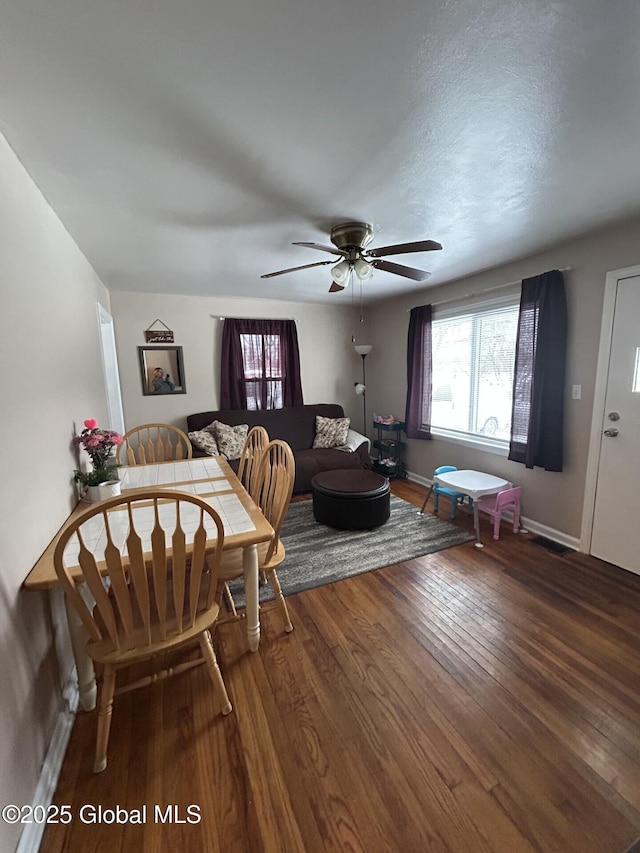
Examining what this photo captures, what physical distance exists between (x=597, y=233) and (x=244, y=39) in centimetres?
256

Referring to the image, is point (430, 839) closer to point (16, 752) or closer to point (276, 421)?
point (16, 752)

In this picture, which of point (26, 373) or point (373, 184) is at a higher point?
point (373, 184)

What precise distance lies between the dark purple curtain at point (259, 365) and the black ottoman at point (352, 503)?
1.73 m

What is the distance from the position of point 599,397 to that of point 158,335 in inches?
164

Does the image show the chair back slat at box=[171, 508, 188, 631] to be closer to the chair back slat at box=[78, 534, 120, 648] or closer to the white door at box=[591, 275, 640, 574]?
the chair back slat at box=[78, 534, 120, 648]

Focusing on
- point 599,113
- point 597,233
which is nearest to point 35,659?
point 599,113

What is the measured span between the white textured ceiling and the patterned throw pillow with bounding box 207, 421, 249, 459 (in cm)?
215

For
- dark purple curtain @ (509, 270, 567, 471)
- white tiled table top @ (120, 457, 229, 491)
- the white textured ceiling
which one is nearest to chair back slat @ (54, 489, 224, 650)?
white tiled table top @ (120, 457, 229, 491)

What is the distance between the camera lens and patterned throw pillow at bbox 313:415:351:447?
4.41 m

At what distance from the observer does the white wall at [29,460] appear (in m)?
1.05

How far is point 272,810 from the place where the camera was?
112cm

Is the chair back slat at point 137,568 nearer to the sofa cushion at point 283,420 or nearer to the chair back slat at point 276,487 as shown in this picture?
the chair back slat at point 276,487

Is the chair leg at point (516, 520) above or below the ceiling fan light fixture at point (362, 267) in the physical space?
below

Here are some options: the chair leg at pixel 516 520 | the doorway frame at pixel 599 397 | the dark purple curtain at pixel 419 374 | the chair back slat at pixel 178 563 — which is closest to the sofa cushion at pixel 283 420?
the dark purple curtain at pixel 419 374
